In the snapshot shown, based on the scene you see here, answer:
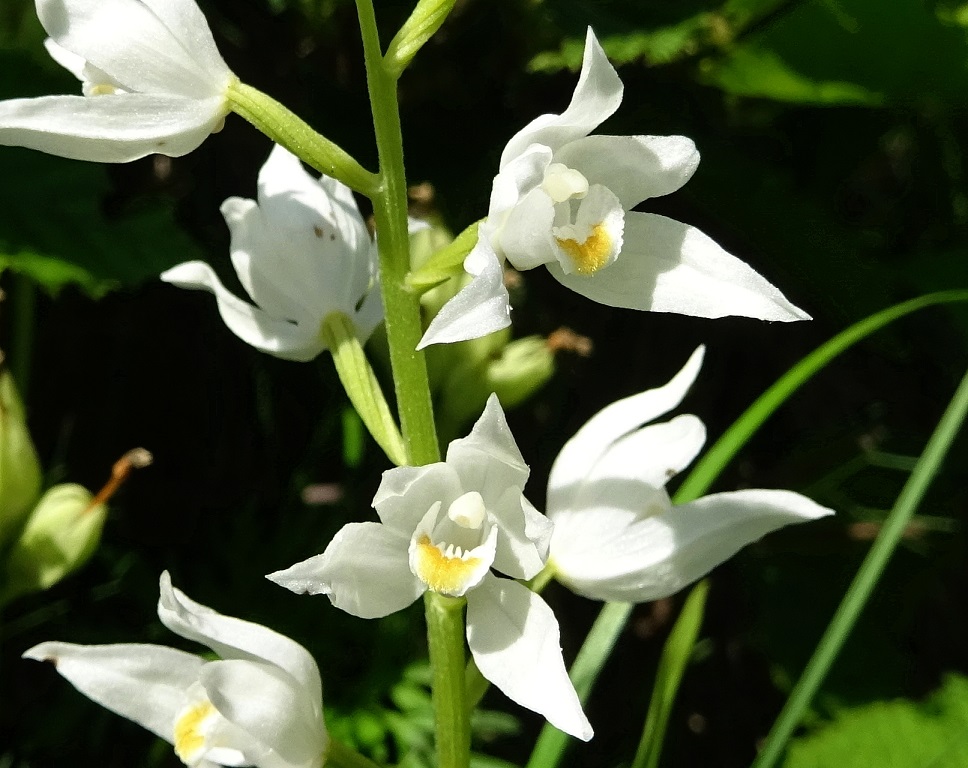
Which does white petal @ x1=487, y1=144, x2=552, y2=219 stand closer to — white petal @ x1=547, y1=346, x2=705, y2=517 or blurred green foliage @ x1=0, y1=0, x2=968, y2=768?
white petal @ x1=547, y1=346, x2=705, y2=517

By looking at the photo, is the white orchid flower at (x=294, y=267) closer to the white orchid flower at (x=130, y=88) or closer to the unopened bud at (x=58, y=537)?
the white orchid flower at (x=130, y=88)

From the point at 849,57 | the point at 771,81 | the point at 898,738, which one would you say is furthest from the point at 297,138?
the point at 898,738

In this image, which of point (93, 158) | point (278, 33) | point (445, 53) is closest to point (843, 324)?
point (445, 53)

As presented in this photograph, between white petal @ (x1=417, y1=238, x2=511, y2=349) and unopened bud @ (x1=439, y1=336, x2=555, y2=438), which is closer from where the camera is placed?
white petal @ (x1=417, y1=238, x2=511, y2=349)

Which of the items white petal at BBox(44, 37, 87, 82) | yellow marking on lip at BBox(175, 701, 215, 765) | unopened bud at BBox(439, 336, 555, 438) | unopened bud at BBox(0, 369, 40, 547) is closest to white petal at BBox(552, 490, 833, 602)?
yellow marking on lip at BBox(175, 701, 215, 765)

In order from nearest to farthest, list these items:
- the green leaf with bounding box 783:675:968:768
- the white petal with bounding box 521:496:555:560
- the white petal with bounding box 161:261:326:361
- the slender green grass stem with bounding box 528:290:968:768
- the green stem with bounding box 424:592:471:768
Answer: the white petal with bounding box 521:496:555:560
the green stem with bounding box 424:592:471:768
the white petal with bounding box 161:261:326:361
the slender green grass stem with bounding box 528:290:968:768
the green leaf with bounding box 783:675:968:768

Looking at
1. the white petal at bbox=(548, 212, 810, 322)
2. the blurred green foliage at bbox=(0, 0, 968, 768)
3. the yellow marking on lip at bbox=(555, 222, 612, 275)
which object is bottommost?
the blurred green foliage at bbox=(0, 0, 968, 768)
